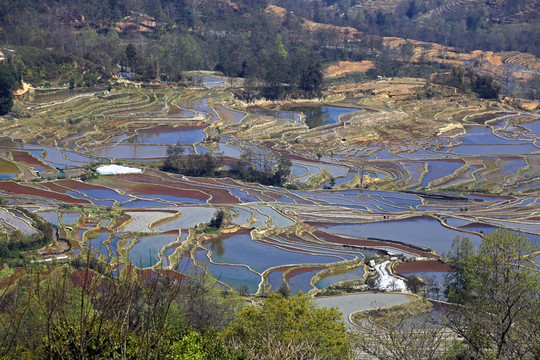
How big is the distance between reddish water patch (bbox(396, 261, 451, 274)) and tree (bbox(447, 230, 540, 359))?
36.5 feet

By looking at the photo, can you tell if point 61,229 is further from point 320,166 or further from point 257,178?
point 320,166

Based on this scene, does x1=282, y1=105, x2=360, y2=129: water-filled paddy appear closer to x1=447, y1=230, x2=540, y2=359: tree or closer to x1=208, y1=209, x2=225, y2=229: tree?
x1=208, y1=209, x2=225, y2=229: tree

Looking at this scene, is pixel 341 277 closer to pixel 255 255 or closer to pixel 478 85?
pixel 255 255

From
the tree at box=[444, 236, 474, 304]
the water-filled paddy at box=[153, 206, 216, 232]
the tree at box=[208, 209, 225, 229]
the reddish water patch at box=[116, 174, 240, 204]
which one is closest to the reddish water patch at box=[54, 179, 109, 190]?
the reddish water patch at box=[116, 174, 240, 204]

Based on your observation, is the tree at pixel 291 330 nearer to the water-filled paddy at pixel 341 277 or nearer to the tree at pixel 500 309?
the tree at pixel 500 309

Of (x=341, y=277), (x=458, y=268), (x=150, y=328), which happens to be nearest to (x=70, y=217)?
(x=341, y=277)

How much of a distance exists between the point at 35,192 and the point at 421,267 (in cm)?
1869

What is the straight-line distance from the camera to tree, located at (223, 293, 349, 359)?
509 inches

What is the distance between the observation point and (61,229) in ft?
97.2

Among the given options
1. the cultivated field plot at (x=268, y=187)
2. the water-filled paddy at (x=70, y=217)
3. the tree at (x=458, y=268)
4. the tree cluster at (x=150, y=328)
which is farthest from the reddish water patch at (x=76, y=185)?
the tree cluster at (x=150, y=328)

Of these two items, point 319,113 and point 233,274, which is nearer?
point 233,274

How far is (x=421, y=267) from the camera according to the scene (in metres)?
27.8

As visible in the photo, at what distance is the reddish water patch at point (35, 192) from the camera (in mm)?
35656

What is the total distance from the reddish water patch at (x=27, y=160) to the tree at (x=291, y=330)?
29663 mm
